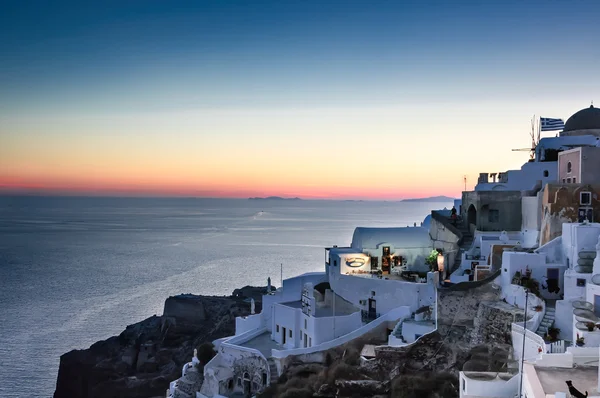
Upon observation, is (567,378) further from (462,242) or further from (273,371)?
(462,242)

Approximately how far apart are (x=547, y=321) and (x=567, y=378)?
7634mm

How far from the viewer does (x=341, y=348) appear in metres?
31.3

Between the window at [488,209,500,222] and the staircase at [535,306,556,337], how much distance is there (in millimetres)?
13996

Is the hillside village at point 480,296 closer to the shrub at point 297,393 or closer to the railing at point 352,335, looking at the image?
the railing at point 352,335

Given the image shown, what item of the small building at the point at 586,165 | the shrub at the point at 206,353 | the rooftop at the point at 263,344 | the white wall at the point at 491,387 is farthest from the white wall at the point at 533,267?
the shrub at the point at 206,353

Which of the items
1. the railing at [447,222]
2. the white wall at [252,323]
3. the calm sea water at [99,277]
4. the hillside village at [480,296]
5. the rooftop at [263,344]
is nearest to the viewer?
the hillside village at [480,296]

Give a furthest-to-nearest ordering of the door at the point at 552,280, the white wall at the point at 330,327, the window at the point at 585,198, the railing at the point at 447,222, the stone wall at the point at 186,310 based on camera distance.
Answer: the stone wall at the point at 186,310, the railing at the point at 447,222, the white wall at the point at 330,327, the window at the point at 585,198, the door at the point at 552,280

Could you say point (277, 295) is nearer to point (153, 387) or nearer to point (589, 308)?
point (153, 387)

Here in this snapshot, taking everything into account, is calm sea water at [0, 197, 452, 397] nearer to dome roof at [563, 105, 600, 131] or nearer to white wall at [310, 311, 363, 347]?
white wall at [310, 311, 363, 347]

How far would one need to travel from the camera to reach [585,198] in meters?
30.1


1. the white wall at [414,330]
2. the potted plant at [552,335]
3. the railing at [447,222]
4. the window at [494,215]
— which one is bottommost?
the white wall at [414,330]

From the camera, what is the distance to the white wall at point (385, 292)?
32.5 m

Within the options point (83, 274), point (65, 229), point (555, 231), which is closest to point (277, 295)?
point (555, 231)

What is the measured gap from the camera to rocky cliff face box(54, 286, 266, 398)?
1827 inches
